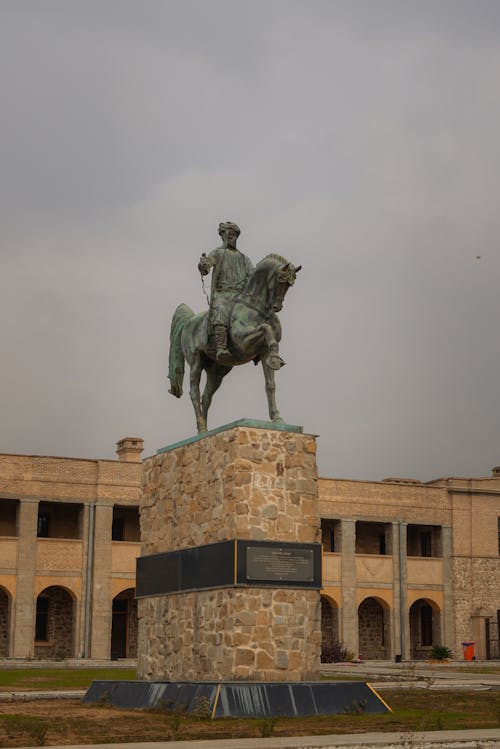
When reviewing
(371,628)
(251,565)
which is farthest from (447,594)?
(251,565)

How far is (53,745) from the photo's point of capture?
38.8ft

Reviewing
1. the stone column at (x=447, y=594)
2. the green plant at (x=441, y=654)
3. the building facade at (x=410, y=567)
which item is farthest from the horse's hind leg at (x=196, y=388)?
the stone column at (x=447, y=594)

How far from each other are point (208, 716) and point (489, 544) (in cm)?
3934

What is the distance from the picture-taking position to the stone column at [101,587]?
146 ft

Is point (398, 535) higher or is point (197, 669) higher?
point (398, 535)

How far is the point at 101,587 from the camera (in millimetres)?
44875

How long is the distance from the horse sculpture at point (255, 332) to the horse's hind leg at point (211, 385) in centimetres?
2

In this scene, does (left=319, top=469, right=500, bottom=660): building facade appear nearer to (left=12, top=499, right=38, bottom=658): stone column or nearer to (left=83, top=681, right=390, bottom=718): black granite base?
(left=12, top=499, right=38, bottom=658): stone column

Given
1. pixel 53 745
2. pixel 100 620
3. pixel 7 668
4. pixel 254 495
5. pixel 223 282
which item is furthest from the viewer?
pixel 100 620

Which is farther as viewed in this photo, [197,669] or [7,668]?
[7,668]

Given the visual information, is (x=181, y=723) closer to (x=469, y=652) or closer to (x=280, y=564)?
(x=280, y=564)

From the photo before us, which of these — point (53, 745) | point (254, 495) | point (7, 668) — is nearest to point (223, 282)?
point (254, 495)

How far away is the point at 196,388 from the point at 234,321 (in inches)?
68.1

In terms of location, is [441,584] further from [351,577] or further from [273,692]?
[273,692]
